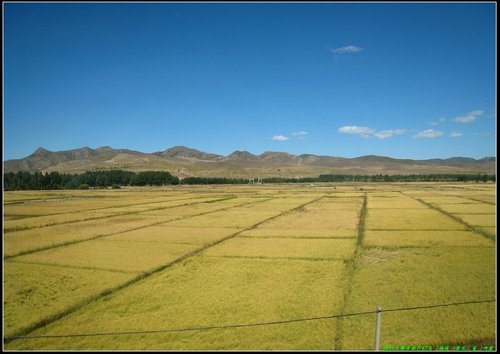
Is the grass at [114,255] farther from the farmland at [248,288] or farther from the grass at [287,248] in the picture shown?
the grass at [287,248]

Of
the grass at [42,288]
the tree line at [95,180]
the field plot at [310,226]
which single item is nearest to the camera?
the grass at [42,288]

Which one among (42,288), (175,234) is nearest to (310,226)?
(175,234)

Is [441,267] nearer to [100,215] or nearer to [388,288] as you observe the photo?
[388,288]

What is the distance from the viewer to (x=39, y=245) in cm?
2477

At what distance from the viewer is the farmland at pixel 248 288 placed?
1094 cm

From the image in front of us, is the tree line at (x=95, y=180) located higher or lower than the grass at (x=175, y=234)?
higher

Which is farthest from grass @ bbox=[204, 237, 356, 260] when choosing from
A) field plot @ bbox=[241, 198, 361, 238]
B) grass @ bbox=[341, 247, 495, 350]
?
field plot @ bbox=[241, 198, 361, 238]

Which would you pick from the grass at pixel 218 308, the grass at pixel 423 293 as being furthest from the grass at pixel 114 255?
the grass at pixel 423 293

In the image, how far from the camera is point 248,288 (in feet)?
50.5

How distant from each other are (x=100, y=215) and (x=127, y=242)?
727 inches

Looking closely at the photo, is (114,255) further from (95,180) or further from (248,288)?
(95,180)

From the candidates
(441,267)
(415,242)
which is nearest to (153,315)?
(441,267)

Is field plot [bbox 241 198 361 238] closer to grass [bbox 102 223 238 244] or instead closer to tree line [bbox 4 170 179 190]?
grass [bbox 102 223 238 244]

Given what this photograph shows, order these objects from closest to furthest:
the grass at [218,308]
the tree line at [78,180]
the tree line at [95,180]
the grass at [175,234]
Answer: the grass at [218,308] → the grass at [175,234] → the tree line at [78,180] → the tree line at [95,180]
